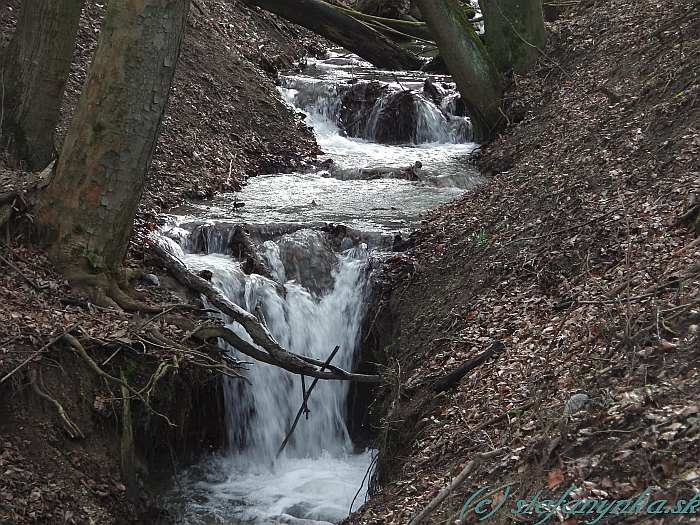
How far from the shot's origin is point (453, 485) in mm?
4715

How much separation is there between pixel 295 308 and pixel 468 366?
2.80 meters

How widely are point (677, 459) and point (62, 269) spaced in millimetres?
5720

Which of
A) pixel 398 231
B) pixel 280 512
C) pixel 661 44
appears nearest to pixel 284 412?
pixel 280 512

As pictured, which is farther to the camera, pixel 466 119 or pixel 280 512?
pixel 466 119

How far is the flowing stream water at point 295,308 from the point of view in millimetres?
7523

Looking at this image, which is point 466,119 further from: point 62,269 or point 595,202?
point 62,269

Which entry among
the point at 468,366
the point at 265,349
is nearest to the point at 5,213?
the point at 265,349

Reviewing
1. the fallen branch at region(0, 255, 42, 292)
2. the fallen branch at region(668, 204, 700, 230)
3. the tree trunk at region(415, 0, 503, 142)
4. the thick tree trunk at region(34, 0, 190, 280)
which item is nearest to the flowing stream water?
the tree trunk at region(415, 0, 503, 142)

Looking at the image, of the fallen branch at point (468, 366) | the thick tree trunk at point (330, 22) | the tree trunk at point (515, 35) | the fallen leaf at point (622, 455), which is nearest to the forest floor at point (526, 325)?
the fallen leaf at point (622, 455)

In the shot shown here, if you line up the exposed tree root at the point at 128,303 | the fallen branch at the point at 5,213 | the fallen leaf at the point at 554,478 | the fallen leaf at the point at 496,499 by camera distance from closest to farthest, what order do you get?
1. the fallen leaf at the point at 554,478
2. the fallen leaf at the point at 496,499
3. the fallen branch at the point at 5,213
4. the exposed tree root at the point at 128,303

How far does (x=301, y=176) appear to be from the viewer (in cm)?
1243

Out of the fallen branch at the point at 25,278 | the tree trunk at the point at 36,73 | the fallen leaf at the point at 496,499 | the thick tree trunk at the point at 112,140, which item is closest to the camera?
the fallen leaf at the point at 496,499

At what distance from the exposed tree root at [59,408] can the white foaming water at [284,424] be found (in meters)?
1.51

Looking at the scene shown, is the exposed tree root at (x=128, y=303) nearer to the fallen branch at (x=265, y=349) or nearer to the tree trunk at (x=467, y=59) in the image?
the fallen branch at (x=265, y=349)
